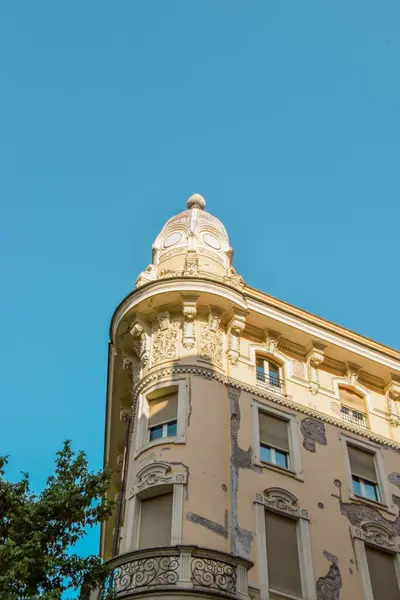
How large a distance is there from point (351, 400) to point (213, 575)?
9504 mm

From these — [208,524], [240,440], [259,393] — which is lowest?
[208,524]

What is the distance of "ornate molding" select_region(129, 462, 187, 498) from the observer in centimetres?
1950

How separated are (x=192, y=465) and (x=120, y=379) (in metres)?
6.97

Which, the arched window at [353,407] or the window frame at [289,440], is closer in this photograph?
the window frame at [289,440]

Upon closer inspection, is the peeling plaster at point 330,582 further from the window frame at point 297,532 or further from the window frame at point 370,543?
the window frame at point 370,543

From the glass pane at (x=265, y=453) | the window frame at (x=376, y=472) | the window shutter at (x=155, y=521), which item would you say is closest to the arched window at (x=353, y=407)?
the window frame at (x=376, y=472)

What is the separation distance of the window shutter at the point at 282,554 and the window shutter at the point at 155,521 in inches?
96.9

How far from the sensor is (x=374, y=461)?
23.6 meters

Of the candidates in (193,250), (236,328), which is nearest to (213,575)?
(236,328)

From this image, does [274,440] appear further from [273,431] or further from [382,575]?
[382,575]

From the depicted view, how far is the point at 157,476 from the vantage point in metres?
19.8

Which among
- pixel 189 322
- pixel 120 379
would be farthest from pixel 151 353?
pixel 120 379

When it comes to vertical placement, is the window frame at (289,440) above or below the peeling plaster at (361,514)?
above

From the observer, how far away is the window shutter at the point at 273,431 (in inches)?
868
